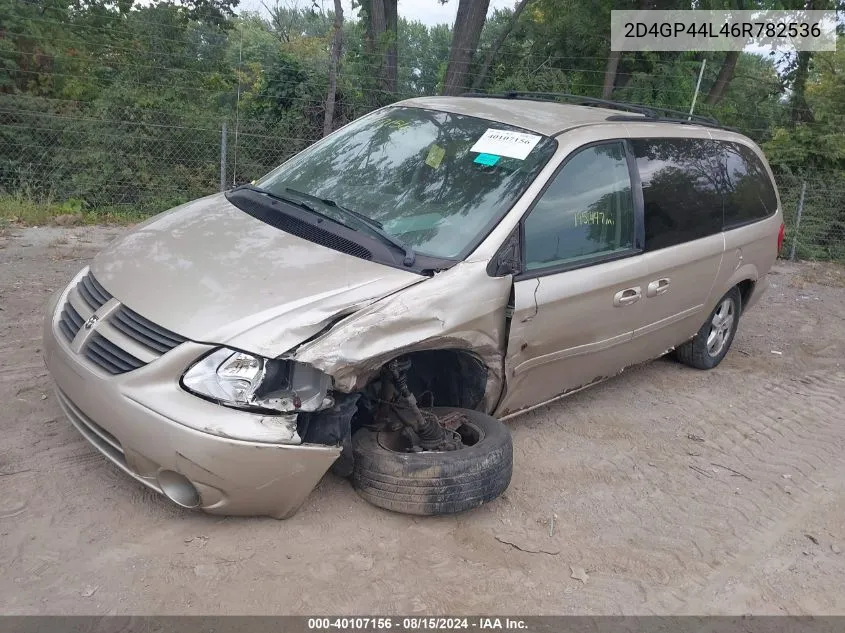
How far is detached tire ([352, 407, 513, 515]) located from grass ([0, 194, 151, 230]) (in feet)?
21.1

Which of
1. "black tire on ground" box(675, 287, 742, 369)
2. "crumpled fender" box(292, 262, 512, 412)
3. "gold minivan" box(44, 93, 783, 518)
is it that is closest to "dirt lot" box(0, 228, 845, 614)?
"gold minivan" box(44, 93, 783, 518)

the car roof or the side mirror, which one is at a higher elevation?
the car roof

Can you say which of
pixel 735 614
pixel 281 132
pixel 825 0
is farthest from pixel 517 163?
pixel 825 0

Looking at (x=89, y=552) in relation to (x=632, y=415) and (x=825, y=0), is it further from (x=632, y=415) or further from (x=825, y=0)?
(x=825, y=0)

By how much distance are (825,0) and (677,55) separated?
11.7ft

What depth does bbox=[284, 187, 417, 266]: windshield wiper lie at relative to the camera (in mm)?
3440

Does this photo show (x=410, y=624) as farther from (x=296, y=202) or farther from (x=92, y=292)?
(x=296, y=202)

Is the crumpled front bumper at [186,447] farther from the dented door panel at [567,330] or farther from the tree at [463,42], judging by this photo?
the tree at [463,42]

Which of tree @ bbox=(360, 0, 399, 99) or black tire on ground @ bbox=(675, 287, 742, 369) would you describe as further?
tree @ bbox=(360, 0, 399, 99)

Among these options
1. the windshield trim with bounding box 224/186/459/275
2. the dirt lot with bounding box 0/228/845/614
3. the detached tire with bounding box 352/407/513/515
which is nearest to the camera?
→ the dirt lot with bounding box 0/228/845/614

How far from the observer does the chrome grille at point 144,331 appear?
295cm

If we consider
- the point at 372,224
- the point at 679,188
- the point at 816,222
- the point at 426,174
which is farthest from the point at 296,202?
the point at 816,222

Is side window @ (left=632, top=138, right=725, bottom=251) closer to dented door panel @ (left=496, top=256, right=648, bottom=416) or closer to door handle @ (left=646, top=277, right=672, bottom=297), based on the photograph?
door handle @ (left=646, top=277, right=672, bottom=297)

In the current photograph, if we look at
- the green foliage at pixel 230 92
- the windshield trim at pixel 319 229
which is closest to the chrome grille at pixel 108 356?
the windshield trim at pixel 319 229
